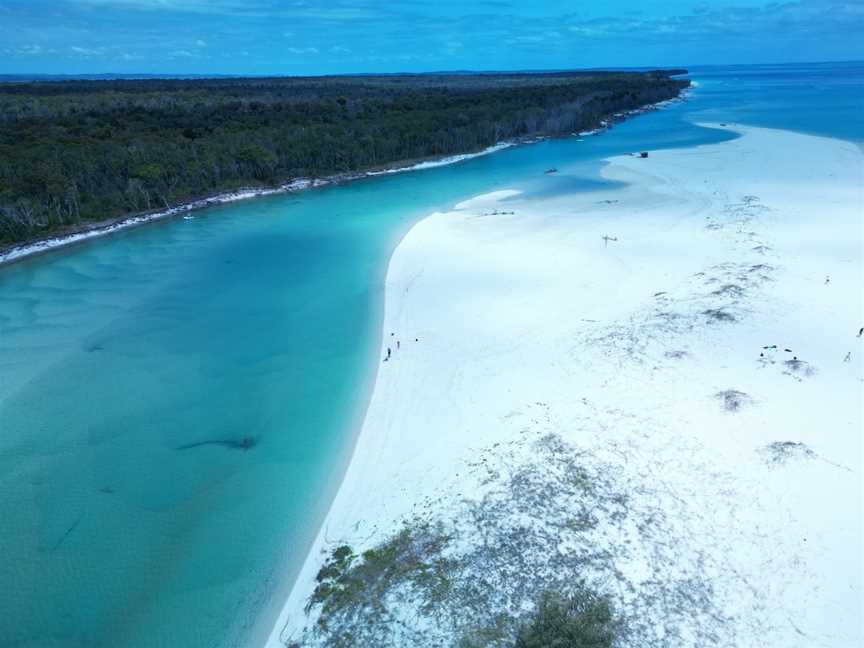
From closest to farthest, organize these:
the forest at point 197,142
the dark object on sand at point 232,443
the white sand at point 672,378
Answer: the white sand at point 672,378 → the dark object on sand at point 232,443 → the forest at point 197,142

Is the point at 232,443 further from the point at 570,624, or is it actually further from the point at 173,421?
the point at 570,624

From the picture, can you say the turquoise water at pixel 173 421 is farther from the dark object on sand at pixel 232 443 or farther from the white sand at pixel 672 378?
the white sand at pixel 672 378

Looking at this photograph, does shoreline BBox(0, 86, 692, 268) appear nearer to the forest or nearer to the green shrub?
the forest

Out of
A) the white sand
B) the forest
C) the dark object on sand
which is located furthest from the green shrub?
the forest

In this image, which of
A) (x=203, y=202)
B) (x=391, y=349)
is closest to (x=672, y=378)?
(x=391, y=349)

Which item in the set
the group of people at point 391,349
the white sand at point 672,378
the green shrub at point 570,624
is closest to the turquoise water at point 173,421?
the group of people at point 391,349
